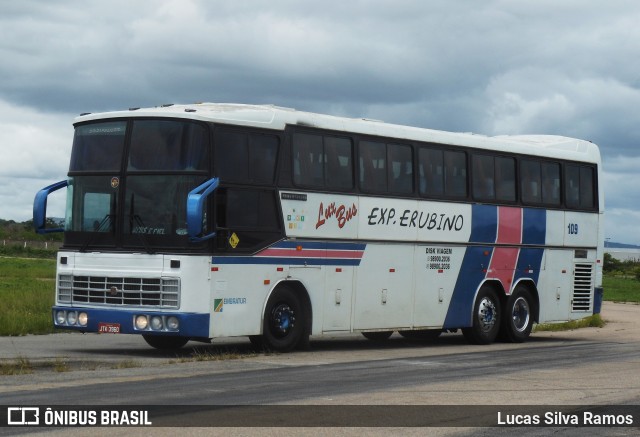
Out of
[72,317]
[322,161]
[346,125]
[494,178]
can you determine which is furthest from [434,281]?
[72,317]

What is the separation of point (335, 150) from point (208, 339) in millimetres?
4168

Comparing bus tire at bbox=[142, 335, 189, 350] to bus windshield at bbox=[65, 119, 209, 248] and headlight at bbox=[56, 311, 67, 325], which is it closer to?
headlight at bbox=[56, 311, 67, 325]

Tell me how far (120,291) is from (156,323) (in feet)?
2.77

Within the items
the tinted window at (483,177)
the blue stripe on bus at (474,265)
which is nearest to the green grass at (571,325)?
the blue stripe on bus at (474,265)

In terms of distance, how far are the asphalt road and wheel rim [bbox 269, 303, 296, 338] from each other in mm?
524

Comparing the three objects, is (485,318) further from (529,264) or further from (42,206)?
(42,206)

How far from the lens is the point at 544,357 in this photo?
2111 cm

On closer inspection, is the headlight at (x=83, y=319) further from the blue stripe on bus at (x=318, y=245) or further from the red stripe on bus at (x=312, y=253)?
the blue stripe on bus at (x=318, y=245)

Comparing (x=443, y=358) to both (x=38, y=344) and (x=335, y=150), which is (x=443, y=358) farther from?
(x=38, y=344)

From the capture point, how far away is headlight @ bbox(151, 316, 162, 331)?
738 inches

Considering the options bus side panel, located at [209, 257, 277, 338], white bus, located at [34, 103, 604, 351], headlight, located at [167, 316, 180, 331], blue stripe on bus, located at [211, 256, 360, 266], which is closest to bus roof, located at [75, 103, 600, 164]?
white bus, located at [34, 103, 604, 351]

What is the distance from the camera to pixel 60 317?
19703 millimetres

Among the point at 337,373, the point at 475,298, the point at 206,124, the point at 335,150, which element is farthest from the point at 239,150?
the point at 475,298

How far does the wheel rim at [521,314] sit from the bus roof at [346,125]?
3109 mm
